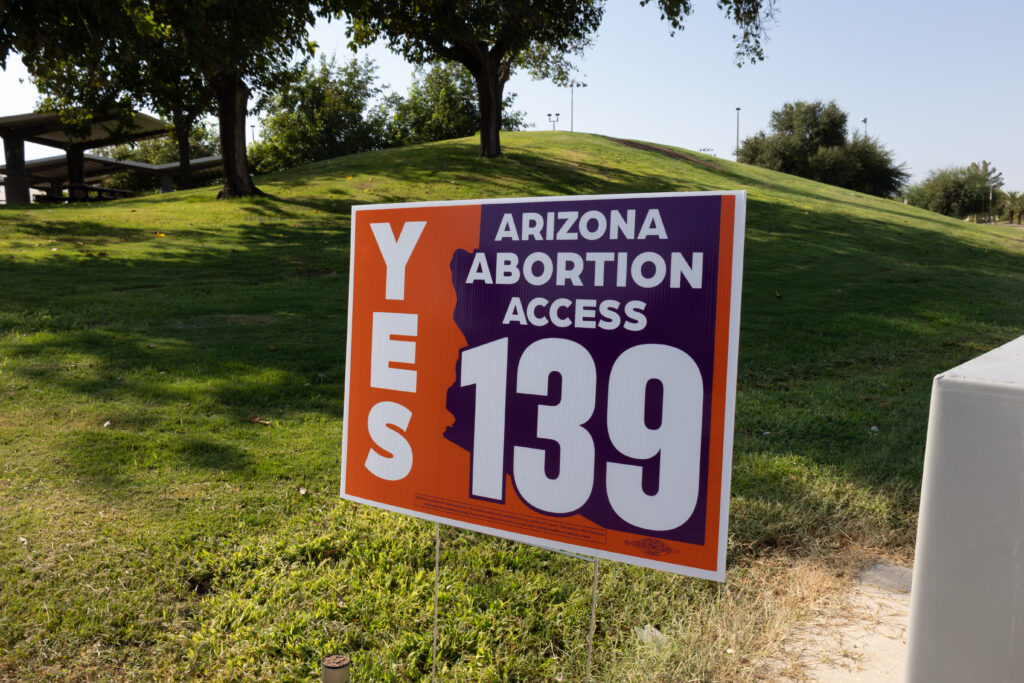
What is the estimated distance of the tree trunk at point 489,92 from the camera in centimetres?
2198

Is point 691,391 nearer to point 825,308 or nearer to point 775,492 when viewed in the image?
point 775,492

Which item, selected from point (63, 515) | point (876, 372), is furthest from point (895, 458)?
point (63, 515)

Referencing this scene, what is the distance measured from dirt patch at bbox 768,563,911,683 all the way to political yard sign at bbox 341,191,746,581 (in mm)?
1158

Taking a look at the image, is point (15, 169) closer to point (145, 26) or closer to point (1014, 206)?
point (145, 26)

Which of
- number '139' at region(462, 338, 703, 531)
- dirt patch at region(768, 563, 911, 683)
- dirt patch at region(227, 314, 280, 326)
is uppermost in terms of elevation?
number '139' at region(462, 338, 703, 531)

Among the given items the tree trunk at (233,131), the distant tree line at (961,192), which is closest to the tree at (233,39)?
the tree trunk at (233,131)

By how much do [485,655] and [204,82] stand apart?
2106cm

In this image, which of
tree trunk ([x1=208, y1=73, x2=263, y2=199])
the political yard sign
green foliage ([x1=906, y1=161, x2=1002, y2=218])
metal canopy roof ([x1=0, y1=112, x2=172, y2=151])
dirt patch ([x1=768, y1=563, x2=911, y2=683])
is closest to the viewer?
the political yard sign

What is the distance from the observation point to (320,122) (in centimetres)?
5497

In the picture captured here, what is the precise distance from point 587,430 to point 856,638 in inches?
70.3

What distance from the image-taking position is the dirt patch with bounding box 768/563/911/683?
2.93 metres

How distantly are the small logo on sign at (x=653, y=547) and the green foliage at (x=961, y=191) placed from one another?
7373 centimetres

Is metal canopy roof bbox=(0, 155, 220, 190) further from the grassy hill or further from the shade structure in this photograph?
the grassy hill

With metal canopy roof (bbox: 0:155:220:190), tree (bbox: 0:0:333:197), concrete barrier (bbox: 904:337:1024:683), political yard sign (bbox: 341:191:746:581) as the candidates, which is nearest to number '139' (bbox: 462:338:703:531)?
political yard sign (bbox: 341:191:746:581)
